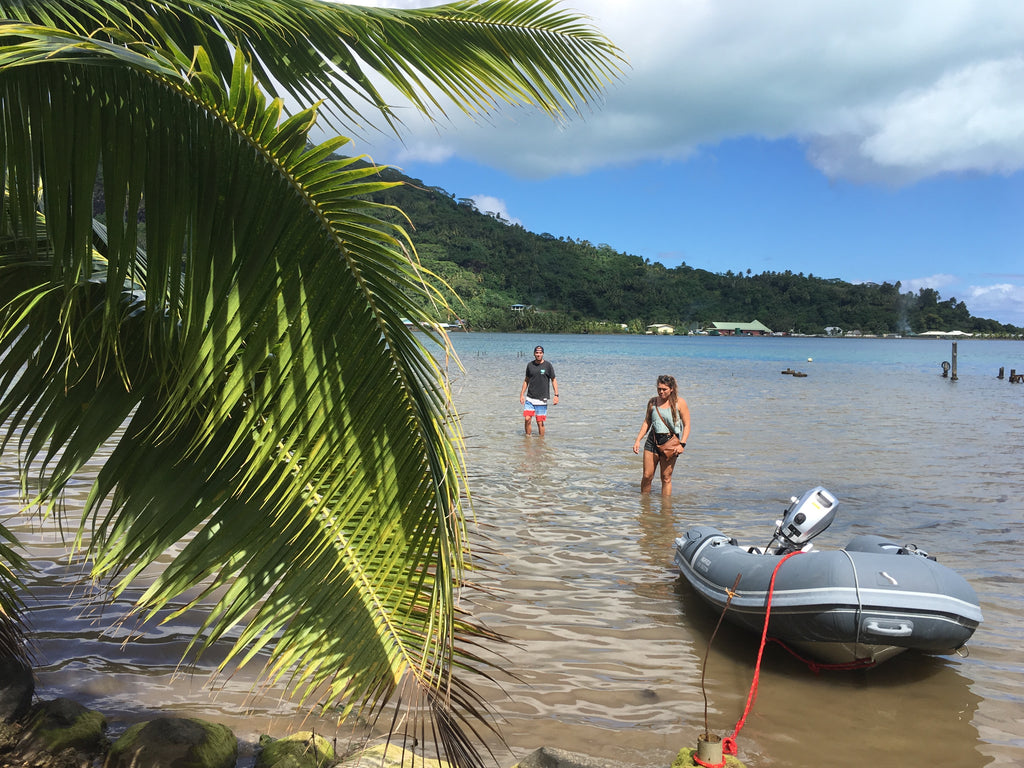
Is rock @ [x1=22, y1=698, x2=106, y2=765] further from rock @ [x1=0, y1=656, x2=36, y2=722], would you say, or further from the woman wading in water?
the woman wading in water

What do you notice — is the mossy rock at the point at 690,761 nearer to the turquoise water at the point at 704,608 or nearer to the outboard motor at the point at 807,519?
the turquoise water at the point at 704,608

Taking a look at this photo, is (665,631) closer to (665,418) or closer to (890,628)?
(890,628)

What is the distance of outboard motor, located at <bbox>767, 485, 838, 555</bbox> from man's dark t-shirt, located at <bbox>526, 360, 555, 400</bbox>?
797cm

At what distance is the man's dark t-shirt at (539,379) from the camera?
44.1 ft

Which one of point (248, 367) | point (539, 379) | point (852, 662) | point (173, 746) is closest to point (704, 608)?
point (852, 662)

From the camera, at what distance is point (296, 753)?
3.47m

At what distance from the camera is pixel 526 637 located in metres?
5.11

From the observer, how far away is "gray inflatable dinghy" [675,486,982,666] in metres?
4.38

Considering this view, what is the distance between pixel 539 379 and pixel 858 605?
370 inches

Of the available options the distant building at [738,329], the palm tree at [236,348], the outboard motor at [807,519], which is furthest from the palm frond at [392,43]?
the distant building at [738,329]

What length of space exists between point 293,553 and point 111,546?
481 millimetres

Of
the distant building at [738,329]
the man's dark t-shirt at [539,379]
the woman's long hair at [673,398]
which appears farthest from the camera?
the distant building at [738,329]

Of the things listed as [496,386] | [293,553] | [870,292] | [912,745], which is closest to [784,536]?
[912,745]

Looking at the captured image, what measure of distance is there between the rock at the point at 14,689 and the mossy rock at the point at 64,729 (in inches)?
2.5
